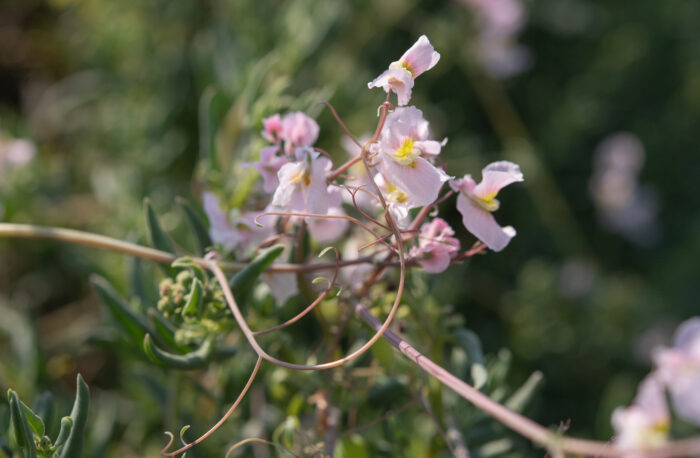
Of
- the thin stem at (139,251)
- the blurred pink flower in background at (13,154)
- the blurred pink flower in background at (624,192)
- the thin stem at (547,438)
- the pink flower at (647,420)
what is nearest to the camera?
the thin stem at (547,438)

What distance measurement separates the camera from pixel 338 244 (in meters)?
1.54

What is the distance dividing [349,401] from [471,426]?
27cm

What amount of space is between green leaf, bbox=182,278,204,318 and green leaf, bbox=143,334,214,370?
8 centimetres

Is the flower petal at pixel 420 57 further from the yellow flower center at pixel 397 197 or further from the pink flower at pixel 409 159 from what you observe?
the yellow flower center at pixel 397 197

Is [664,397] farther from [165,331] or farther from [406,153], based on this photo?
[165,331]

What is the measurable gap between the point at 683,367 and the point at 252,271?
2.39 feet

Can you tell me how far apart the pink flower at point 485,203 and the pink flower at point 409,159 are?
0.23 ft

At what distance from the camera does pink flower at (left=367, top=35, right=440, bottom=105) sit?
3.28 ft

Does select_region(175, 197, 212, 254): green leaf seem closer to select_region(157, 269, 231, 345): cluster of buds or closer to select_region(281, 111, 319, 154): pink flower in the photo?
select_region(157, 269, 231, 345): cluster of buds

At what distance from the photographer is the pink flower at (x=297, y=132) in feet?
3.87

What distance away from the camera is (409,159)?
3.35ft

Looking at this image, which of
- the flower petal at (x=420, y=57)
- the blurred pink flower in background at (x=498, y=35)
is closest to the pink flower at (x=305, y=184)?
the flower petal at (x=420, y=57)

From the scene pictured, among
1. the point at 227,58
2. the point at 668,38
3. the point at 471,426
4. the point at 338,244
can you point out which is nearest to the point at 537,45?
the point at 668,38

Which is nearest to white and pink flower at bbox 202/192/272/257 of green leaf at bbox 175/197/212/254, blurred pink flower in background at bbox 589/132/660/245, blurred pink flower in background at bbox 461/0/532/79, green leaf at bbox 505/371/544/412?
green leaf at bbox 175/197/212/254
